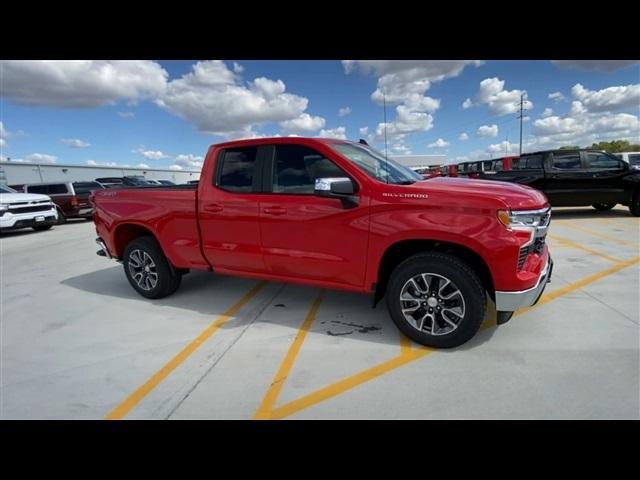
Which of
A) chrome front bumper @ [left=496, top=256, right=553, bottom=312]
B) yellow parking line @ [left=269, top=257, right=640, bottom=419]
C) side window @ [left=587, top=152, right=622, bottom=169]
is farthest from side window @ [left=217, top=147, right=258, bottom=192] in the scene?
side window @ [left=587, top=152, right=622, bottom=169]

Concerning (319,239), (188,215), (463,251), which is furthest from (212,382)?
(463,251)

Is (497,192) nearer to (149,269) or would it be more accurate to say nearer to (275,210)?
(275,210)

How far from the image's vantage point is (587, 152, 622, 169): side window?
31.3ft

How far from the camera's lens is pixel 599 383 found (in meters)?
2.61

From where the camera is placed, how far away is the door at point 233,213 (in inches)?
150

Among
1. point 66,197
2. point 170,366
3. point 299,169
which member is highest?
point 299,169

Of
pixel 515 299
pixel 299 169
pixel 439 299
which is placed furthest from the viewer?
pixel 299 169

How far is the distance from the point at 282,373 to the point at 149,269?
2794 mm

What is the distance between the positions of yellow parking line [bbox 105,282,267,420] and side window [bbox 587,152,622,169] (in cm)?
1025

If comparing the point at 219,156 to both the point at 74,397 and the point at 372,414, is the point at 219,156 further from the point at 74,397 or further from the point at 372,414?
the point at 372,414

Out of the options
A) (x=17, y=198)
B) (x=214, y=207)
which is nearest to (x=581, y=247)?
(x=214, y=207)

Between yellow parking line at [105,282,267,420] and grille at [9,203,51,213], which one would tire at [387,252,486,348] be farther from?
grille at [9,203,51,213]

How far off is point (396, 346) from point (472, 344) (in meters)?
0.70

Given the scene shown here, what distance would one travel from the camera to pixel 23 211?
37.4 ft
